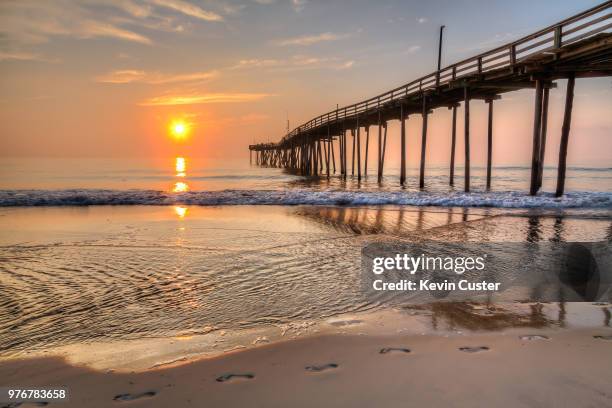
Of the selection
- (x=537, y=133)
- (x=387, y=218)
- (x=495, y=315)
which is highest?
(x=537, y=133)

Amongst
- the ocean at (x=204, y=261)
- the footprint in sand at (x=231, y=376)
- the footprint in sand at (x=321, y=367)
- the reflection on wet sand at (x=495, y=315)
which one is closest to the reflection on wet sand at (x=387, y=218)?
the ocean at (x=204, y=261)

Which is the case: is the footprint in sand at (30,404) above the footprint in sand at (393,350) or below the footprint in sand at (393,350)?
below

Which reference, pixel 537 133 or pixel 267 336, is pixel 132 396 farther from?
pixel 537 133

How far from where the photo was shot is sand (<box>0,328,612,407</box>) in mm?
2248

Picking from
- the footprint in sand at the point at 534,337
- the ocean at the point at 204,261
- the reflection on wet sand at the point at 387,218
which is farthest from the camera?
the reflection on wet sand at the point at 387,218

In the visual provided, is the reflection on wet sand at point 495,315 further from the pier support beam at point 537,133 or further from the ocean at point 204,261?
the pier support beam at point 537,133

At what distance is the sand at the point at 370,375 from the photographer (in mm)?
2248

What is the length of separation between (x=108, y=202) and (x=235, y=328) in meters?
15.1

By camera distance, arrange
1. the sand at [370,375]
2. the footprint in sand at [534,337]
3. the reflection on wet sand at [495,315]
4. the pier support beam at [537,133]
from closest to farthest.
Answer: the sand at [370,375] → the footprint in sand at [534,337] → the reflection on wet sand at [495,315] → the pier support beam at [537,133]

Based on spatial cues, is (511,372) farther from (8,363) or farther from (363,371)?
(8,363)

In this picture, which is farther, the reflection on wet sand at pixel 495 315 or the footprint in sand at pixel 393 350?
the reflection on wet sand at pixel 495 315

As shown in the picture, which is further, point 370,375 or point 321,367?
point 321,367

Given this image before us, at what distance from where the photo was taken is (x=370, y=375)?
2.52m

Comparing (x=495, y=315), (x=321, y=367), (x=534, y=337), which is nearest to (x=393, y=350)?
(x=321, y=367)
